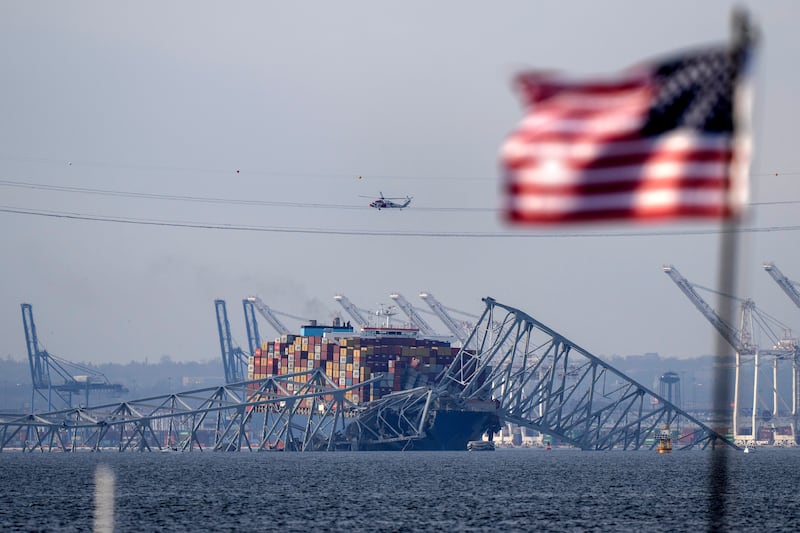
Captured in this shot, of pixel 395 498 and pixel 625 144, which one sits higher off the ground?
pixel 625 144

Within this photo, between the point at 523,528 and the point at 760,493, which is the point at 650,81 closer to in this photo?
the point at 523,528

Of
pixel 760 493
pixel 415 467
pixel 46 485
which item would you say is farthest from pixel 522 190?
pixel 415 467

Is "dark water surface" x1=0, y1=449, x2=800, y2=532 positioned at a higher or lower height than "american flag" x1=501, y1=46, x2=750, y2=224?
lower

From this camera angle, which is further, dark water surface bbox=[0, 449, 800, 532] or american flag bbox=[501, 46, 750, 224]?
dark water surface bbox=[0, 449, 800, 532]

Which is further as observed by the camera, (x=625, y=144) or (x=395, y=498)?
(x=395, y=498)
